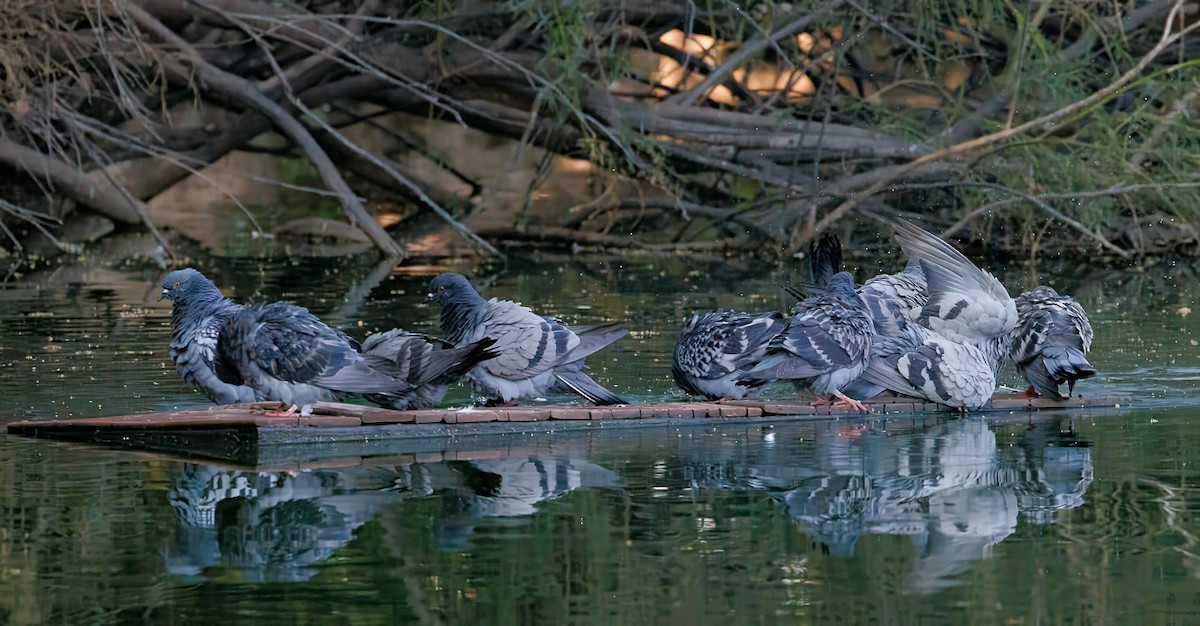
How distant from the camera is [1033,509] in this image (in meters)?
7.02

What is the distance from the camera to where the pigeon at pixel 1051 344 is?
952 cm

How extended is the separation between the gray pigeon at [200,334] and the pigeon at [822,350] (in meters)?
2.66

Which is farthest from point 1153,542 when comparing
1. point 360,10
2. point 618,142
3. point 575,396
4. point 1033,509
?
point 360,10

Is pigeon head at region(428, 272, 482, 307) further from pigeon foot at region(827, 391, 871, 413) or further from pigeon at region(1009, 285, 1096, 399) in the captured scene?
pigeon at region(1009, 285, 1096, 399)

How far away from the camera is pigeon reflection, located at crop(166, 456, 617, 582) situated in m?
6.31

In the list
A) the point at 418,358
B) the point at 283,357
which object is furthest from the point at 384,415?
the point at 283,357

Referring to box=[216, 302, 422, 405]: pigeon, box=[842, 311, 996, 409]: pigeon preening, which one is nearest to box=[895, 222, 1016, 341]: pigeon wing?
box=[842, 311, 996, 409]: pigeon preening

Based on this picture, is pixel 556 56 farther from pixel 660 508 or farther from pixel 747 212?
pixel 660 508

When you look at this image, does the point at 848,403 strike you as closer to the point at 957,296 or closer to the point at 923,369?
the point at 923,369

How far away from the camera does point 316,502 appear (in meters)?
7.11

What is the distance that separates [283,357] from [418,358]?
28.4 inches

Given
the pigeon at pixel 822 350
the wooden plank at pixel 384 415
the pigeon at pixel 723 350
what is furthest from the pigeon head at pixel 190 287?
the pigeon at pixel 822 350

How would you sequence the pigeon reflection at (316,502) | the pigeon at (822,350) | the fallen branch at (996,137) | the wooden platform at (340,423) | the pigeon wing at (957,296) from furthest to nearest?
1. the fallen branch at (996,137)
2. the pigeon wing at (957,296)
3. the pigeon at (822,350)
4. the wooden platform at (340,423)
5. the pigeon reflection at (316,502)

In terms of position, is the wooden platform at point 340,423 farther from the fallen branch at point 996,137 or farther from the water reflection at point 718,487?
the fallen branch at point 996,137
